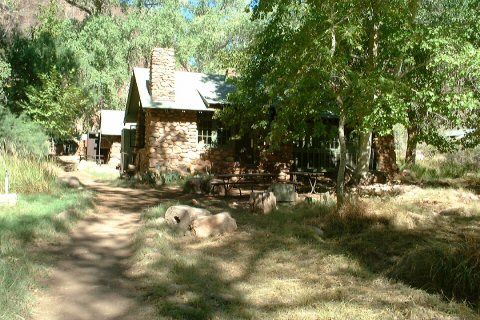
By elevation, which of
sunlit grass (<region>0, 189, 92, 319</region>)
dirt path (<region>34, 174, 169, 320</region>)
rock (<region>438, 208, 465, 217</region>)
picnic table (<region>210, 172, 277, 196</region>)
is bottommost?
dirt path (<region>34, 174, 169, 320</region>)

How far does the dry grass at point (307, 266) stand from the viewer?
193 inches

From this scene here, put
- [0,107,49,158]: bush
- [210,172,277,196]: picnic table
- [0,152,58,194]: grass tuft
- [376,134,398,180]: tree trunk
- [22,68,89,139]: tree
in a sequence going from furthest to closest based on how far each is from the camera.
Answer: [22,68,89,139]: tree, [376,134,398,180]: tree trunk, [0,107,49,158]: bush, [210,172,277,196]: picnic table, [0,152,58,194]: grass tuft

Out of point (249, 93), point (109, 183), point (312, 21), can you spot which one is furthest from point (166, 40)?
point (312, 21)

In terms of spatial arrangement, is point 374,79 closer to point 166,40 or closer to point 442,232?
point 442,232

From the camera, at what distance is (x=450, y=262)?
221 inches

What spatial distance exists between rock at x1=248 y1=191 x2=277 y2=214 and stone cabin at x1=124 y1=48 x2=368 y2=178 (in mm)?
7561

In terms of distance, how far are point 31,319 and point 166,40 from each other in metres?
31.6

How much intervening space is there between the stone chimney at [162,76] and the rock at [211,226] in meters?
10.3

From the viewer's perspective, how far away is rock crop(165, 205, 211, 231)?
855 centimetres

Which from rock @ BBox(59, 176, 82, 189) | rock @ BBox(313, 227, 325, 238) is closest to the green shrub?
rock @ BBox(59, 176, 82, 189)

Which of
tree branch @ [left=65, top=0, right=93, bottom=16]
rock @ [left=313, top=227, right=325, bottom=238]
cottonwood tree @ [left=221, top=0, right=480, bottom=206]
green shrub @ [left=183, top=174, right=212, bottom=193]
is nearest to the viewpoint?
rock @ [left=313, top=227, right=325, bottom=238]

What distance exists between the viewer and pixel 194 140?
1819 centimetres

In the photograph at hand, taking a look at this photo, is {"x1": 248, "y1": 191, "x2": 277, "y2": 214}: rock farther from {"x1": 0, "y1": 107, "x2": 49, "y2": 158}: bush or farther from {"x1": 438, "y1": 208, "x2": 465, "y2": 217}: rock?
{"x1": 0, "y1": 107, "x2": 49, "y2": 158}: bush

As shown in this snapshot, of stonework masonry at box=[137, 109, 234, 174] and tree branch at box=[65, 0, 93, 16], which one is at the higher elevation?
tree branch at box=[65, 0, 93, 16]
